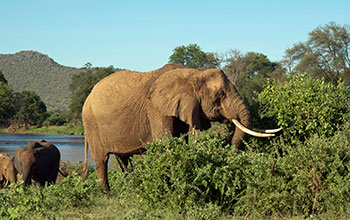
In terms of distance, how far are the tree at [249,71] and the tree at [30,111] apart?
31327 mm

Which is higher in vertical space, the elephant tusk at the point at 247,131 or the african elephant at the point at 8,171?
the elephant tusk at the point at 247,131

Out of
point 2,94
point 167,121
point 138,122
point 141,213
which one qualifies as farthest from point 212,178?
point 2,94

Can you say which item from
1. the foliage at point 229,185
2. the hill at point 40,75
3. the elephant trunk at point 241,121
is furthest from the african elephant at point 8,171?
the hill at point 40,75

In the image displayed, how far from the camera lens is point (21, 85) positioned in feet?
487

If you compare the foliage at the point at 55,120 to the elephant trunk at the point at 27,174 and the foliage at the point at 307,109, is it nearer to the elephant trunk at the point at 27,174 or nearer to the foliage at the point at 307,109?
the elephant trunk at the point at 27,174

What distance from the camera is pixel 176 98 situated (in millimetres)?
8766

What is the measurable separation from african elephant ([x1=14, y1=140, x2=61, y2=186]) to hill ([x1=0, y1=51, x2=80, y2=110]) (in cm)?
11947

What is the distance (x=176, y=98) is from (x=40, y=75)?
156 meters

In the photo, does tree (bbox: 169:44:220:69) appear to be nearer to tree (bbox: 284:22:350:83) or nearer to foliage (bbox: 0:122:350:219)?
tree (bbox: 284:22:350:83)

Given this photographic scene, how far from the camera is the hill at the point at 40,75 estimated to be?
143875mm

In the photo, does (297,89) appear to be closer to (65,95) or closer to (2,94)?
(2,94)

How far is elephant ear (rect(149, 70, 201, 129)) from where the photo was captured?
8.59m

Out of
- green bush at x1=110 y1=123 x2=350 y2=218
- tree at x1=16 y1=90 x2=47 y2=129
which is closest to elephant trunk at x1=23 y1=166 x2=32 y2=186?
green bush at x1=110 y1=123 x2=350 y2=218

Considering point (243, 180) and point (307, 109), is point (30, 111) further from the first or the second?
point (243, 180)
